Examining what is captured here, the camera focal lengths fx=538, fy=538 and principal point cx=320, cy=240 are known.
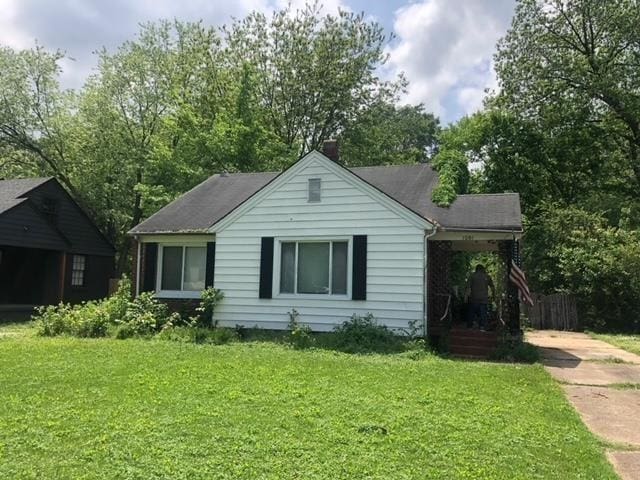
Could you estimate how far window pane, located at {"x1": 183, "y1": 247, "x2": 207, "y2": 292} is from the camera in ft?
47.0

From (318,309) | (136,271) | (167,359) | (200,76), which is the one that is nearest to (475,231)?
(318,309)

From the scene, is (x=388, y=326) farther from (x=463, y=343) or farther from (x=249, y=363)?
(x=249, y=363)

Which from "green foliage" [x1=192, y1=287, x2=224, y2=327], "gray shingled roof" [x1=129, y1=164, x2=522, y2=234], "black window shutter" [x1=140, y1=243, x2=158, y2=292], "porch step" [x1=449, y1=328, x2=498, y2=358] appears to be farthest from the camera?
"black window shutter" [x1=140, y1=243, x2=158, y2=292]

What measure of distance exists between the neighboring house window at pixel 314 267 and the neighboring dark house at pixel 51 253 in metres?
12.2

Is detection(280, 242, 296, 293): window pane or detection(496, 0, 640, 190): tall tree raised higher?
detection(496, 0, 640, 190): tall tree

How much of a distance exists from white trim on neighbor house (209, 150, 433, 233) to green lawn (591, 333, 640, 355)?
20.3 ft

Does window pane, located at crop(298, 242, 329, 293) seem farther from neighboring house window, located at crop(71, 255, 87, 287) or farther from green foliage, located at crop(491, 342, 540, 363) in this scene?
neighboring house window, located at crop(71, 255, 87, 287)

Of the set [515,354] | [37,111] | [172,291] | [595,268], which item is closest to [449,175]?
[515,354]

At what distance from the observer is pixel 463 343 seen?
11.5 metres

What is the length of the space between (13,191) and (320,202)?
Answer: 14.9 meters

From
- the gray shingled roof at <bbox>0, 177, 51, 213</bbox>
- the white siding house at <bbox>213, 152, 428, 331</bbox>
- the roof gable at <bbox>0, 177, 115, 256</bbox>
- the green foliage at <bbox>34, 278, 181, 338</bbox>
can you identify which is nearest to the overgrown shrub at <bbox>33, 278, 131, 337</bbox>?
the green foliage at <bbox>34, 278, 181, 338</bbox>

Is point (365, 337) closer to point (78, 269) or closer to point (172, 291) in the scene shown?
point (172, 291)

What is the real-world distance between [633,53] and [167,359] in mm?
25111

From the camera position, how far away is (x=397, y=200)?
12.5 m
